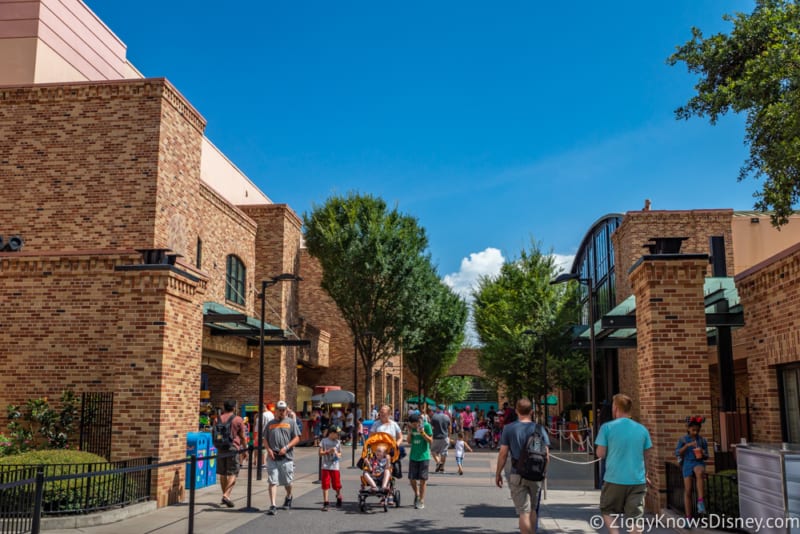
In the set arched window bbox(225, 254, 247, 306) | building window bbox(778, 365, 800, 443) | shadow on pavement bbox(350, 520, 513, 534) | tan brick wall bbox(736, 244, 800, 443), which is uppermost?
arched window bbox(225, 254, 247, 306)

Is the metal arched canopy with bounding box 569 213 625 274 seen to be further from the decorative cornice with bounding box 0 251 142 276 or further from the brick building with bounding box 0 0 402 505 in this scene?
the decorative cornice with bounding box 0 251 142 276

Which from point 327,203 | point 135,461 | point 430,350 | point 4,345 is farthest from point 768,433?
point 430,350

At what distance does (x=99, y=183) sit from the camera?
21.1 m

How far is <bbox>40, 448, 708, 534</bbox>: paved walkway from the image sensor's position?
1104cm

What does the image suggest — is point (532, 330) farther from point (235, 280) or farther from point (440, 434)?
point (440, 434)

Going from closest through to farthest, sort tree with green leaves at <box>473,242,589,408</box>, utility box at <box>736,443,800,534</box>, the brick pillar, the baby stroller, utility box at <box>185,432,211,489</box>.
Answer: utility box at <box>736,443,800,534</box>, the brick pillar, the baby stroller, utility box at <box>185,432,211,489</box>, tree with green leaves at <box>473,242,589,408</box>

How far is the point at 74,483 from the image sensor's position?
11219 mm

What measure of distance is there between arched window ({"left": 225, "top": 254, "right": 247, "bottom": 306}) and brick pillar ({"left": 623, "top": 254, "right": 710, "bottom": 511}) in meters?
20.5

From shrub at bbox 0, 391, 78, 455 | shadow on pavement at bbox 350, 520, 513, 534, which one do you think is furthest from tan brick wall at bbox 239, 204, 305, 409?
shadow on pavement at bbox 350, 520, 513, 534

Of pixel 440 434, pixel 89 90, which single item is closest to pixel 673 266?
pixel 440 434

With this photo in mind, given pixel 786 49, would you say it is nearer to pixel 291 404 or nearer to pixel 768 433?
pixel 768 433

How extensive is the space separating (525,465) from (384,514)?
453 cm

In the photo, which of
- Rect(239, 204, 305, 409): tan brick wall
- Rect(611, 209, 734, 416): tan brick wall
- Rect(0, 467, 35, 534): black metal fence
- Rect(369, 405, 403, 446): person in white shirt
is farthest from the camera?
Rect(611, 209, 734, 416): tan brick wall

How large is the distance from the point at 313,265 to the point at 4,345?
27.8 m
